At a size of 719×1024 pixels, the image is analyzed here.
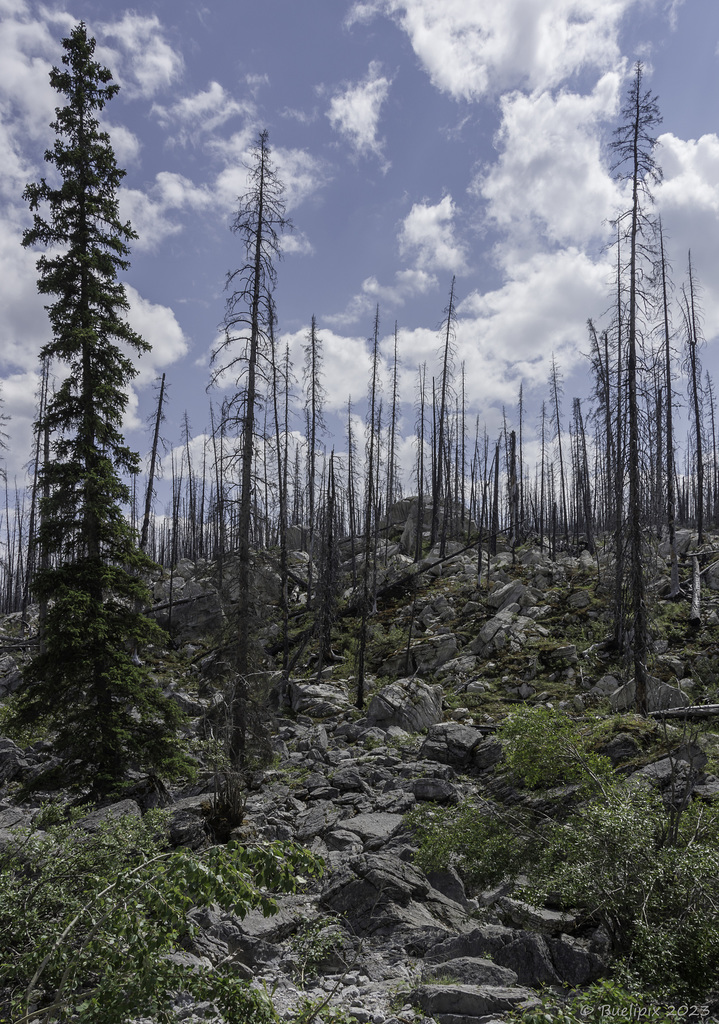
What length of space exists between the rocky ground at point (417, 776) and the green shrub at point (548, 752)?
637 mm

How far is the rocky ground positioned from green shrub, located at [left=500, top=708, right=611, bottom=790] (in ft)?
2.09

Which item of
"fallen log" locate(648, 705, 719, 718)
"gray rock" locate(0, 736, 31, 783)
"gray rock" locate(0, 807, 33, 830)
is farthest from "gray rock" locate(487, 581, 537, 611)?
"gray rock" locate(0, 807, 33, 830)

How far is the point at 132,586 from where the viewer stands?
34.8 feet

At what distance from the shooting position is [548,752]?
7.36 m

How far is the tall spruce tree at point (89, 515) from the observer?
9.94m

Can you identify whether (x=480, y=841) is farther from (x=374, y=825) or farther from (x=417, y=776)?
(x=417, y=776)

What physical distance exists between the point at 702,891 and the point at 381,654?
66.8 ft

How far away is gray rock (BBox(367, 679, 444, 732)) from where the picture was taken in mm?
17547

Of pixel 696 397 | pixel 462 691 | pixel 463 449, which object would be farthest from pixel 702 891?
pixel 463 449

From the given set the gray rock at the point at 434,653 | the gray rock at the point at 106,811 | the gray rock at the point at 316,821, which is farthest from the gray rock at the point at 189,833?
the gray rock at the point at 434,653

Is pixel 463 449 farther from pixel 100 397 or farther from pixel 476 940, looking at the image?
pixel 476 940

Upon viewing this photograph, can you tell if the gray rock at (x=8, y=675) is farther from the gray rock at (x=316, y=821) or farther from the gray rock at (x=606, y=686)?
the gray rock at (x=606, y=686)

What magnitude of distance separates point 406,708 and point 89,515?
1168 cm

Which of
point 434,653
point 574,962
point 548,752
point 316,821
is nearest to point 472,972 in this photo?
point 574,962
